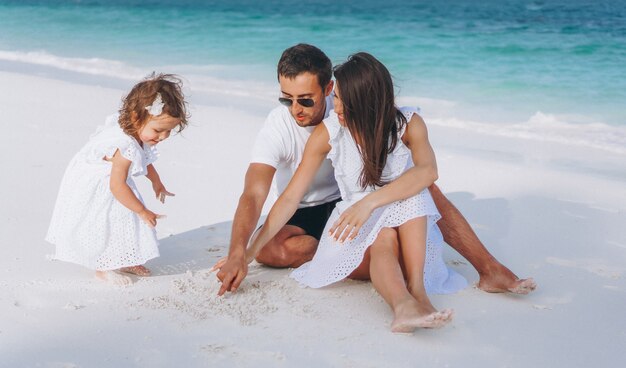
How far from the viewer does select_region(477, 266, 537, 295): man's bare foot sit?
3.53 metres

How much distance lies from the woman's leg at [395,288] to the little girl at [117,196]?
3.40ft

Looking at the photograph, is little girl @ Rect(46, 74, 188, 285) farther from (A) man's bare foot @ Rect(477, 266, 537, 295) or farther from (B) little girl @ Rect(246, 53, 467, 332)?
(A) man's bare foot @ Rect(477, 266, 537, 295)

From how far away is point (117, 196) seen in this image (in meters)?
3.58

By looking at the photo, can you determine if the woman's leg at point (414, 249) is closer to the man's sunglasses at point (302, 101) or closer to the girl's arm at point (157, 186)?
the man's sunglasses at point (302, 101)

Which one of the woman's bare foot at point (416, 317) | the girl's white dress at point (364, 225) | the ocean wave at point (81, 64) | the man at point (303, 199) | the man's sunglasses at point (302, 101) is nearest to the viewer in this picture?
the woman's bare foot at point (416, 317)

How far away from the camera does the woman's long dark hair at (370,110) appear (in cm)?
333

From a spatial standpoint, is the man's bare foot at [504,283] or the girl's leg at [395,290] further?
the man's bare foot at [504,283]

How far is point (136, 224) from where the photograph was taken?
12.1 feet

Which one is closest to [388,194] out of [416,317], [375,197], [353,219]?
[375,197]

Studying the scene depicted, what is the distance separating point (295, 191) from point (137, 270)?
875mm

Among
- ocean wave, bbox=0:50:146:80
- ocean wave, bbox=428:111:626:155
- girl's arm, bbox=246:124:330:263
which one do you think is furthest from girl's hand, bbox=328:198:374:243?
ocean wave, bbox=0:50:146:80

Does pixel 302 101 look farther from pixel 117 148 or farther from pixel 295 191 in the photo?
pixel 117 148

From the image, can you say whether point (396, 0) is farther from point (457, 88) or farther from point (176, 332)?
point (176, 332)

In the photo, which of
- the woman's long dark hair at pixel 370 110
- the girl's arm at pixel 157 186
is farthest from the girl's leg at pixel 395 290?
the girl's arm at pixel 157 186
